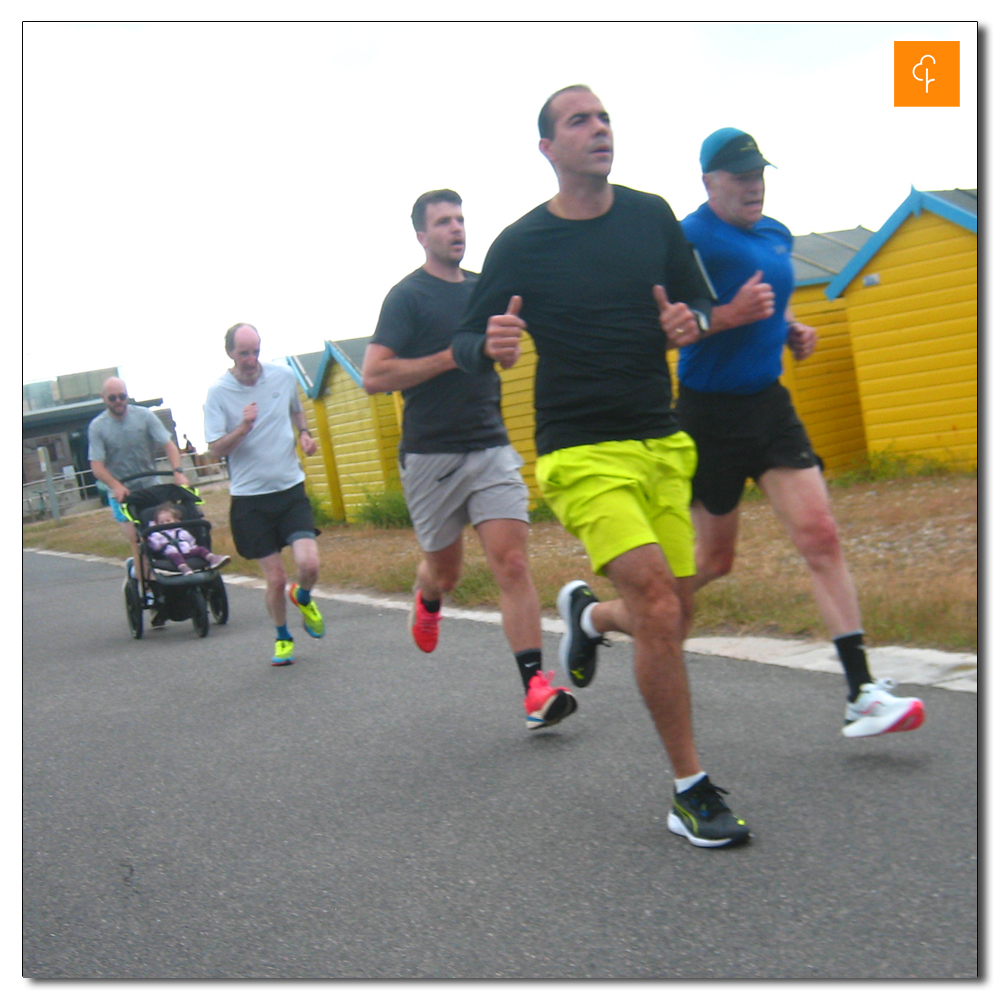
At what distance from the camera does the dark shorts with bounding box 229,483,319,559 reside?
7312mm

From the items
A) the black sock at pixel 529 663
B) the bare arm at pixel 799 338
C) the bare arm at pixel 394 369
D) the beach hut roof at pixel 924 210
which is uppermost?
the beach hut roof at pixel 924 210

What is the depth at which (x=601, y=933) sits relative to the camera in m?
2.91

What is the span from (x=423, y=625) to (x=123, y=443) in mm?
4959

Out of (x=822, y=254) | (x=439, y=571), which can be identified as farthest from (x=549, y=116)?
(x=822, y=254)

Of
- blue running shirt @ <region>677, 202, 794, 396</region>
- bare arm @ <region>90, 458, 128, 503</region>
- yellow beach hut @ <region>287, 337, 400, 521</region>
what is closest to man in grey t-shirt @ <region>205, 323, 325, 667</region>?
bare arm @ <region>90, 458, 128, 503</region>

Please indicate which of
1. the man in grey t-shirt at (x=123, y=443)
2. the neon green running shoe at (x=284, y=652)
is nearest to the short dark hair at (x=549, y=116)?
the neon green running shoe at (x=284, y=652)

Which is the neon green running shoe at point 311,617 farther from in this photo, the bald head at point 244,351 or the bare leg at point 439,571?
the bare leg at point 439,571

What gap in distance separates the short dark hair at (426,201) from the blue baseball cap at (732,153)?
1399 millimetres

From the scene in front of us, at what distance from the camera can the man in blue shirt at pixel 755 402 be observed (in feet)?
13.4

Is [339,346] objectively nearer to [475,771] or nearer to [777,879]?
[475,771]

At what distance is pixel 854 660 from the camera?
4031 millimetres

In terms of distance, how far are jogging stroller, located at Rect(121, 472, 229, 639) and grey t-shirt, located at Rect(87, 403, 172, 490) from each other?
0.17m

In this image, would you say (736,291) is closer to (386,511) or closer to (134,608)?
(134,608)

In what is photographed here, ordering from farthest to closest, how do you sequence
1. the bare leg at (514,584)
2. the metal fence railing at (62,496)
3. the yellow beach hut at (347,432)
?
1. the metal fence railing at (62,496)
2. the yellow beach hut at (347,432)
3. the bare leg at (514,584)
